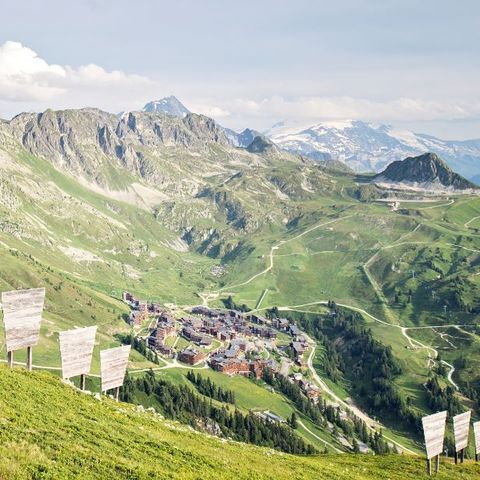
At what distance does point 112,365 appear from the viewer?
63250 mm

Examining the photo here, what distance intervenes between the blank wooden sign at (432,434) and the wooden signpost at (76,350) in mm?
43340

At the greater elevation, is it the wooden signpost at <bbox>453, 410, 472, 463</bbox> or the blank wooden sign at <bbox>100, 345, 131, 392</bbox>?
the blank wooden sign at <bbox>100, 345, 131, 392</bbox>

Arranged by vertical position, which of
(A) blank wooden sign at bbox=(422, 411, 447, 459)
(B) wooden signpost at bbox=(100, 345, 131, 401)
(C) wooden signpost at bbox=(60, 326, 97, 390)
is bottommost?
(A) blank wooden sign at bbox=(422, 411, 447, 459)

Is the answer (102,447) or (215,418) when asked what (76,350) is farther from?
(215,418)

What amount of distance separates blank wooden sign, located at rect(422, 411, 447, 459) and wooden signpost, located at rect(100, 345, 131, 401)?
1549 inches

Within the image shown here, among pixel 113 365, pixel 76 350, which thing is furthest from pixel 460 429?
pixel 76 350

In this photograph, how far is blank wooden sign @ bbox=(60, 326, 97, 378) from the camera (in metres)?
57.7

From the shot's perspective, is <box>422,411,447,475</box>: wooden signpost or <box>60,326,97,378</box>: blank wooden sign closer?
<box>60,326,97,378</box>: blank wooden sign

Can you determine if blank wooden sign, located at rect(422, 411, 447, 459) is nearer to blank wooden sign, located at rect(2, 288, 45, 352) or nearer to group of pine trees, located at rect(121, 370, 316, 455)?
blank wooden sign, located at rect(2, 288, 45, 352)

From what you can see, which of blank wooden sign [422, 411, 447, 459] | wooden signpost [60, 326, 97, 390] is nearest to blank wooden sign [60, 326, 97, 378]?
wooden signpost [60, 326, 97, 390]

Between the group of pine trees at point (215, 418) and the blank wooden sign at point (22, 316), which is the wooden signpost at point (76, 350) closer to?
the blank wooden sign at point (22, 316)

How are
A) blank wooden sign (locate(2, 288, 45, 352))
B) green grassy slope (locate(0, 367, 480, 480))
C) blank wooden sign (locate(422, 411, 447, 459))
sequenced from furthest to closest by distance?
blank wooden sign (locate(422, 411, 447, 459)), blank wooden sign (locate(2, 288, 45, 352)), green grassy slope (locate(0, 367, 480, 480))

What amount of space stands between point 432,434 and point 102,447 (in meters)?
48.1

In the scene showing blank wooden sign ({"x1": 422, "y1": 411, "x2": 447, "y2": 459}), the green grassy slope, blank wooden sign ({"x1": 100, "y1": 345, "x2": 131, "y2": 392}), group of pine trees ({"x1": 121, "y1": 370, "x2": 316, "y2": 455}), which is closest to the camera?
the green grassy slope
